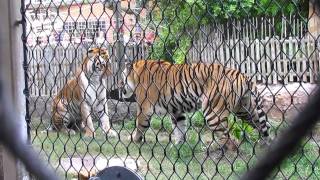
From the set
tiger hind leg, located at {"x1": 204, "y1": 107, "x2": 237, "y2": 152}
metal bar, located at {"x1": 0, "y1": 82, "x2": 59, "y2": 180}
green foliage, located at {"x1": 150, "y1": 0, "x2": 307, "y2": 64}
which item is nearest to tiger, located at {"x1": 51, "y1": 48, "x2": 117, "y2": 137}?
green foliage, located at {"x1": 150, "y1": 0, "x2": 307, "y2": 64}

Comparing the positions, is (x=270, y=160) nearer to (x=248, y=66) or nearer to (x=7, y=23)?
(x=7, y=23)

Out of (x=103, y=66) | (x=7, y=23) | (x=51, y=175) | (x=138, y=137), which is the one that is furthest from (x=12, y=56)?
(x=103, y=66)

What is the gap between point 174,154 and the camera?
21.6ft

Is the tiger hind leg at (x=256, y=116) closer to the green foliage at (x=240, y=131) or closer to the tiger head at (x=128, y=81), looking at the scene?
the green foliage at (x=240, y=131)

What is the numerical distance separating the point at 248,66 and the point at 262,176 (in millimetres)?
8360

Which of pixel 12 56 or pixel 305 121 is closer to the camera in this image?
pixel 305 121

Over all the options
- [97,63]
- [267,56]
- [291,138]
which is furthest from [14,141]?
[97,63]

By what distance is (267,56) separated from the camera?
3232 millimetres

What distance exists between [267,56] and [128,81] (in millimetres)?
4435

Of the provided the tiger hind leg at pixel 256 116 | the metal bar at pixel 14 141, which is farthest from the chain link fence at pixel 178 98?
the metal bar at pixel 14 141

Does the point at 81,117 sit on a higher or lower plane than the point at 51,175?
lower

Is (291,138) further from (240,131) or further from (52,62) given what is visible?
(52,62)

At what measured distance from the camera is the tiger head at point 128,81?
22.2 feet

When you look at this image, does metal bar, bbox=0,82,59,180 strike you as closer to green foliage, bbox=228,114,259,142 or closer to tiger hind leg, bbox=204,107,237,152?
green foliage, bbox=228,114,259,142
